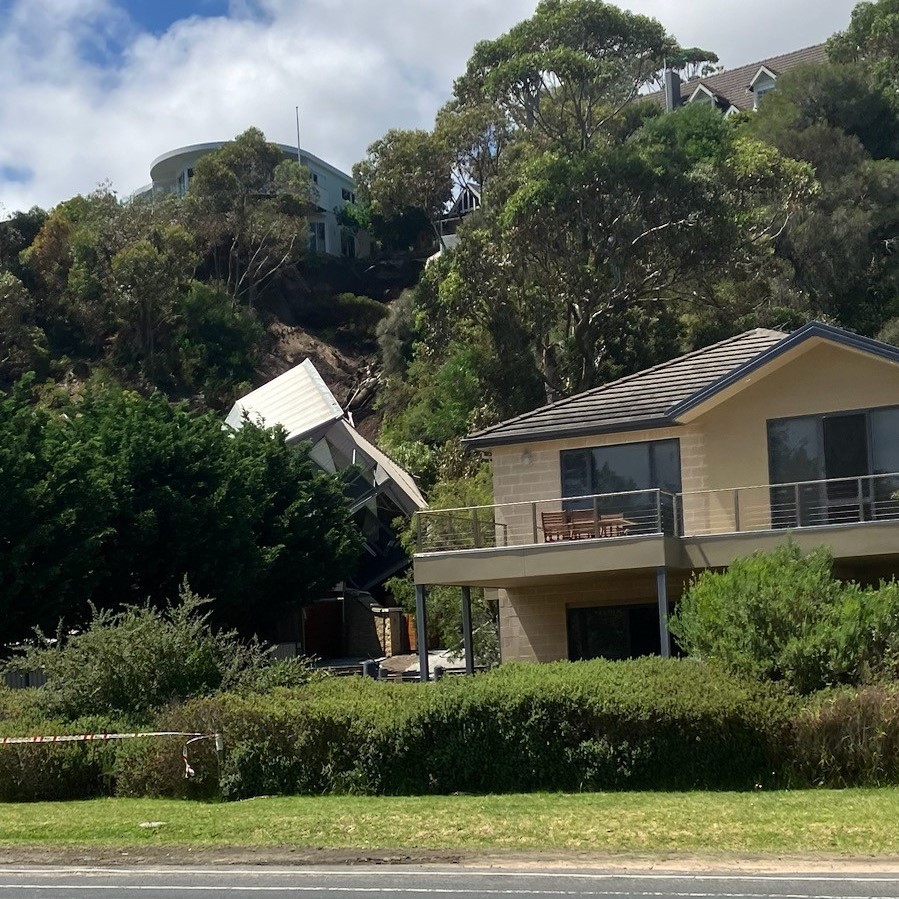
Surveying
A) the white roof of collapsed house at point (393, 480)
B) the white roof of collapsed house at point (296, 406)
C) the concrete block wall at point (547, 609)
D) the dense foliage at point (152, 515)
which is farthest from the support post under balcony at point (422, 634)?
the white roof of collapsed house at point (296, 406)

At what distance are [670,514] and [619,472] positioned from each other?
2072 millimetres

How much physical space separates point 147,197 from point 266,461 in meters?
37.4

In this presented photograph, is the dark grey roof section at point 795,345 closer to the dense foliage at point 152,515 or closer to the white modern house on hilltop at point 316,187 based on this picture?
the dense foliage at point 152,515

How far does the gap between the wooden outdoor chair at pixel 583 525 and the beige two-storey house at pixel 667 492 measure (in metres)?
0.03

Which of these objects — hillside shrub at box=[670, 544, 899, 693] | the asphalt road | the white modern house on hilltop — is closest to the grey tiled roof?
the white modern house on hilltop

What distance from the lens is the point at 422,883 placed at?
1162 centimetres

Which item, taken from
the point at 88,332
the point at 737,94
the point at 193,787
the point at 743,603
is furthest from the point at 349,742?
the point at 737,94

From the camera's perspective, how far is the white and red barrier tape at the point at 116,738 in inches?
685

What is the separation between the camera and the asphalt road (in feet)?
35.2

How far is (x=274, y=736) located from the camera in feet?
57.1

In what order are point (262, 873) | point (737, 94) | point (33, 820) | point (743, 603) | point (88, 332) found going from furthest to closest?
point (737, 94) → point (88, 332) → point (743, 603) → point (33, 820) → point (262, 873)

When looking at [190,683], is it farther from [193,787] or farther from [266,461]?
[266,461]

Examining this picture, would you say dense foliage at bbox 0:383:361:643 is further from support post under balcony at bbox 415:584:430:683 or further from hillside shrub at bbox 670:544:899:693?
hillside shrub at bbox 670:544:899:693

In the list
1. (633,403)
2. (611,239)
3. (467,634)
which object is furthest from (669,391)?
(611,239)
